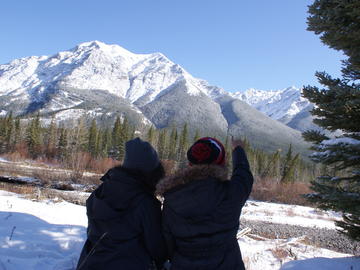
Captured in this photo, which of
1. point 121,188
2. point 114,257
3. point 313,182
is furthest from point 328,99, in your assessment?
point 114,257

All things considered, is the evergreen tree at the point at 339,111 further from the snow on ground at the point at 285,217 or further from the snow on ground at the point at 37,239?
the snow on ground at the point at 285,217

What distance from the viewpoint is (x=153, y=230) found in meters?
3.01

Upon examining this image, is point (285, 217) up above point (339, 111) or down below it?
below

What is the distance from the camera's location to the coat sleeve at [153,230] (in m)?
Result: 3.00

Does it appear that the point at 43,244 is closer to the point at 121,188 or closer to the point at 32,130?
the point at 121,188

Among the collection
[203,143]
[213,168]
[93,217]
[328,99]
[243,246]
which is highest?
[328,99]

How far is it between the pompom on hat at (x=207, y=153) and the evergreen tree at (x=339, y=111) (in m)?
2.36

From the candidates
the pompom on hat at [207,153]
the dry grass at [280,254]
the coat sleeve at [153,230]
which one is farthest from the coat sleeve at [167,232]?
the dry grass at [280,254]

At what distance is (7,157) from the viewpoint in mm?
47219

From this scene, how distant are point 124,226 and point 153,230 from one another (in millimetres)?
298

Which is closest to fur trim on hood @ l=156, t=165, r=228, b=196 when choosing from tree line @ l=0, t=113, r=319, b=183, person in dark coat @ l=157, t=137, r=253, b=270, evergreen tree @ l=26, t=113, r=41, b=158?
person in dark coat @ l=157, t=137, r=253, b=270

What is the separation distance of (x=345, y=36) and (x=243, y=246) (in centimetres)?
557

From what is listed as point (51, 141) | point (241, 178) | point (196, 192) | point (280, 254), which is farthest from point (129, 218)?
point (51, 141)

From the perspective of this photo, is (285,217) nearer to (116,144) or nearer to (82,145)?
(82,145)
